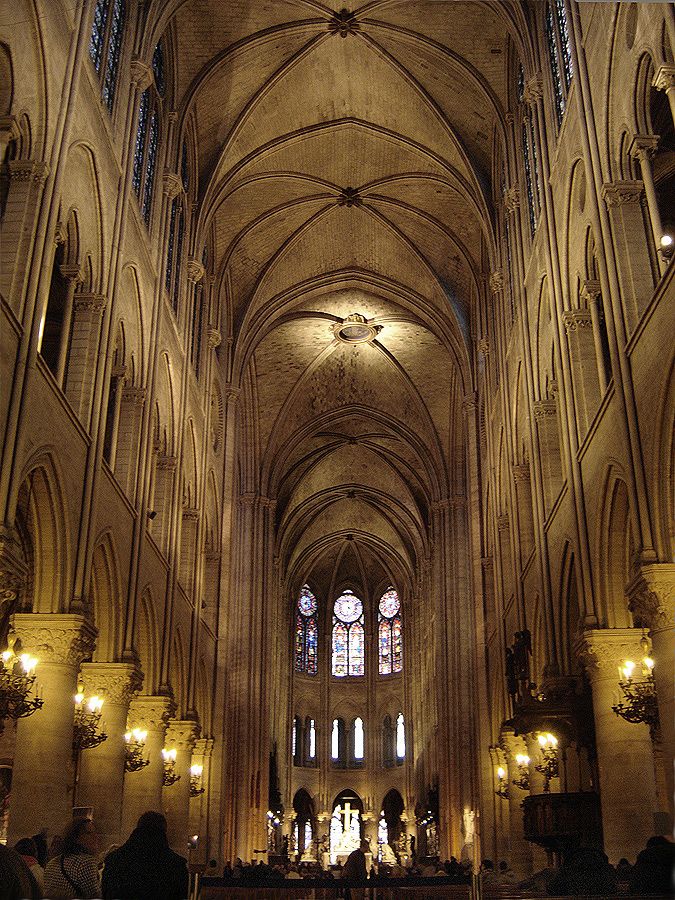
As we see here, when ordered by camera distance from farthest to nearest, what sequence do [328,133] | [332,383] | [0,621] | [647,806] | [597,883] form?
[332,383] → [328,133] → [0,621] → [647,806] → [597,883]

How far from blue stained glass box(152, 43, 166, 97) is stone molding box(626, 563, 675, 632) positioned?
16.3 m

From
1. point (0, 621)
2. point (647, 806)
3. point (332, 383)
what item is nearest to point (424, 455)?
point (332, 383)

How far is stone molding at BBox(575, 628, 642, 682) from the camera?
14438 millimetres

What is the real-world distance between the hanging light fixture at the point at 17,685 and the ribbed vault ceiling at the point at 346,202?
45.5ft

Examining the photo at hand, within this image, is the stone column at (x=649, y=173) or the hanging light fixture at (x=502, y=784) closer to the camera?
the stone column at (x=649, y=173)

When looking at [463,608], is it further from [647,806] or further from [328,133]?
[647,806]

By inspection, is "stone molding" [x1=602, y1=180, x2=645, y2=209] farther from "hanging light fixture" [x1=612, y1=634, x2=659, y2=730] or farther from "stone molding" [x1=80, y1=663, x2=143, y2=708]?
"stone molding" [x1=80, y1=663, x2=143, y2=708]

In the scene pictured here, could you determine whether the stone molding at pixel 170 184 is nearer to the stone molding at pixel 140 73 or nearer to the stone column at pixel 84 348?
the stone molding at pixel 140 73

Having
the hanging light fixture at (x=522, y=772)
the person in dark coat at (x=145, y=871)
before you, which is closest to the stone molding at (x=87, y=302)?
the person in dark coat at (x=145, y=871)

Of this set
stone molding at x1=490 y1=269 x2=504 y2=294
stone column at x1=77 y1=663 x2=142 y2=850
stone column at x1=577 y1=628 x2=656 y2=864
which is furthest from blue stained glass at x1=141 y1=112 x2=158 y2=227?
stone column at x1=577 y1=628 x2=656 y2=864

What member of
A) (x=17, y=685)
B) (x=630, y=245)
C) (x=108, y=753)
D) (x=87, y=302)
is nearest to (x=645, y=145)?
(x=630, y=245)

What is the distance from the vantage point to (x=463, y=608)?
121ft

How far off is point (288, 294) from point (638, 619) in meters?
23.5

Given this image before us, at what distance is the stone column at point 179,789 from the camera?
75.4ft
